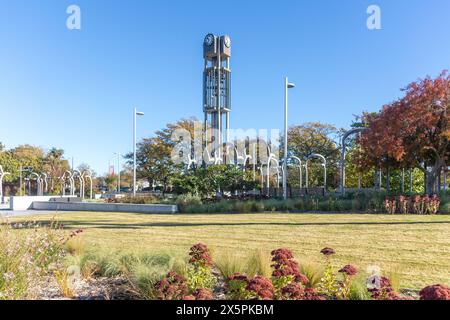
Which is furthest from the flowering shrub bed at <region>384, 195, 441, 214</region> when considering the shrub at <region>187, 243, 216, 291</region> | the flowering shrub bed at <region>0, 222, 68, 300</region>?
the flowering shrub bed at <region>0, 222, 68, 300</region>

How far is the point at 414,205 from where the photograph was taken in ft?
43.6

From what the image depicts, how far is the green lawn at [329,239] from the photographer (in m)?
5.86

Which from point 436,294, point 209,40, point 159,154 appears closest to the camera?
point 436,294

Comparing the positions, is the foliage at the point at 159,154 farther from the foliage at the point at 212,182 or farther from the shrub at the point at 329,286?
the shrub at the point at 329,286

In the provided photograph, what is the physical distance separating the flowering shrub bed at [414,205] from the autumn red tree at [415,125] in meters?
2.21

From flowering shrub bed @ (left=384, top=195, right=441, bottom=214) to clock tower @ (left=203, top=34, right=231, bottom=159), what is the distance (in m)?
23.4

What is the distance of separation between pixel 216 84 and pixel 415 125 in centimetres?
2365

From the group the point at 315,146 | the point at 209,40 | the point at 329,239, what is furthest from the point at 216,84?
the point at 329,239

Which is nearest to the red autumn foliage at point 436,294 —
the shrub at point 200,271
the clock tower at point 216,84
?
the shrub at point 200,271

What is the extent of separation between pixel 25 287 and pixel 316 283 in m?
3.26

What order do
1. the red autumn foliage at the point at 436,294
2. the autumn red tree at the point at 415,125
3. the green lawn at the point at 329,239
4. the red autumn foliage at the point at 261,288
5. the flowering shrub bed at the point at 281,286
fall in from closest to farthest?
the red autumn foliage at the point at 436,294, the red autumn foliage at the point at 261,288, the flowering shrub bed at the point at 281,286, the green lawn at the point at 329,239, the autumn red tree at the point at 415,125

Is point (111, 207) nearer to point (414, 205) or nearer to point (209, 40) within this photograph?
point (414, 205)

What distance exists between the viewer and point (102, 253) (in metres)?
5.60

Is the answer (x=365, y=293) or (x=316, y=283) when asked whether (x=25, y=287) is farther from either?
(x=365, y=293)
